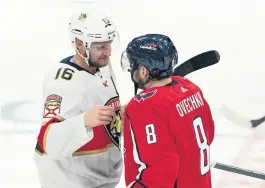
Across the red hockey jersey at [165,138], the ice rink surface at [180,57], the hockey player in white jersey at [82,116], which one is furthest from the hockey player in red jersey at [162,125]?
the ice rink surface at [180,57]

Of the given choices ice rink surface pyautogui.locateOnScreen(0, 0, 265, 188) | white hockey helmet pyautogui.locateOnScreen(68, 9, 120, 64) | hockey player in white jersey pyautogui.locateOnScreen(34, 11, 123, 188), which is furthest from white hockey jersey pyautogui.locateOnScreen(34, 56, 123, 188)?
ice rink surface pyautogui.locateOnScreen(0, 0, 265, 188)

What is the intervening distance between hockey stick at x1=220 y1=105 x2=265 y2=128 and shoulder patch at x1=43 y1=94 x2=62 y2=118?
2144mm

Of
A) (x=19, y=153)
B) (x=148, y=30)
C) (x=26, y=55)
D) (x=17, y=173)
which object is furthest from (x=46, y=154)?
(x=148, y=30)

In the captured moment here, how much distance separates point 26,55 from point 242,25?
2007mm

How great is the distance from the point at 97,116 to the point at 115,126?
0.84 ft

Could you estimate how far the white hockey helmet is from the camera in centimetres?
198

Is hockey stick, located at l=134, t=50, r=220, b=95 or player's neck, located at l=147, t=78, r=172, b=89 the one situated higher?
player's neck, located at l=147, t=78, r=172, b=89

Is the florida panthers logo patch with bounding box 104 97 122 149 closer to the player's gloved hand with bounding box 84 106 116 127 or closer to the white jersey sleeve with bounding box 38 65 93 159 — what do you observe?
the white jersey sleeve with bounding box 38 65 93 159

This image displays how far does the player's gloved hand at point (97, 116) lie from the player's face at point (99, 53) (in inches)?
9.6

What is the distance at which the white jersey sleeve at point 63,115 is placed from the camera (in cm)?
187

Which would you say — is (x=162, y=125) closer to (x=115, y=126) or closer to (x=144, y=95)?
(x=144, y=95)

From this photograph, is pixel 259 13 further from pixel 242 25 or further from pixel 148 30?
pixel 148 30

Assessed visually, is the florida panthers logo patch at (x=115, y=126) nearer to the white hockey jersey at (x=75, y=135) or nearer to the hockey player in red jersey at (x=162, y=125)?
the white hockey jersey at (x=75, y=135)

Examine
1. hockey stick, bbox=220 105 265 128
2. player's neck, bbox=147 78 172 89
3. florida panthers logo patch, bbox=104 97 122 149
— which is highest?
player's neck, bbox=147 78 172 89
